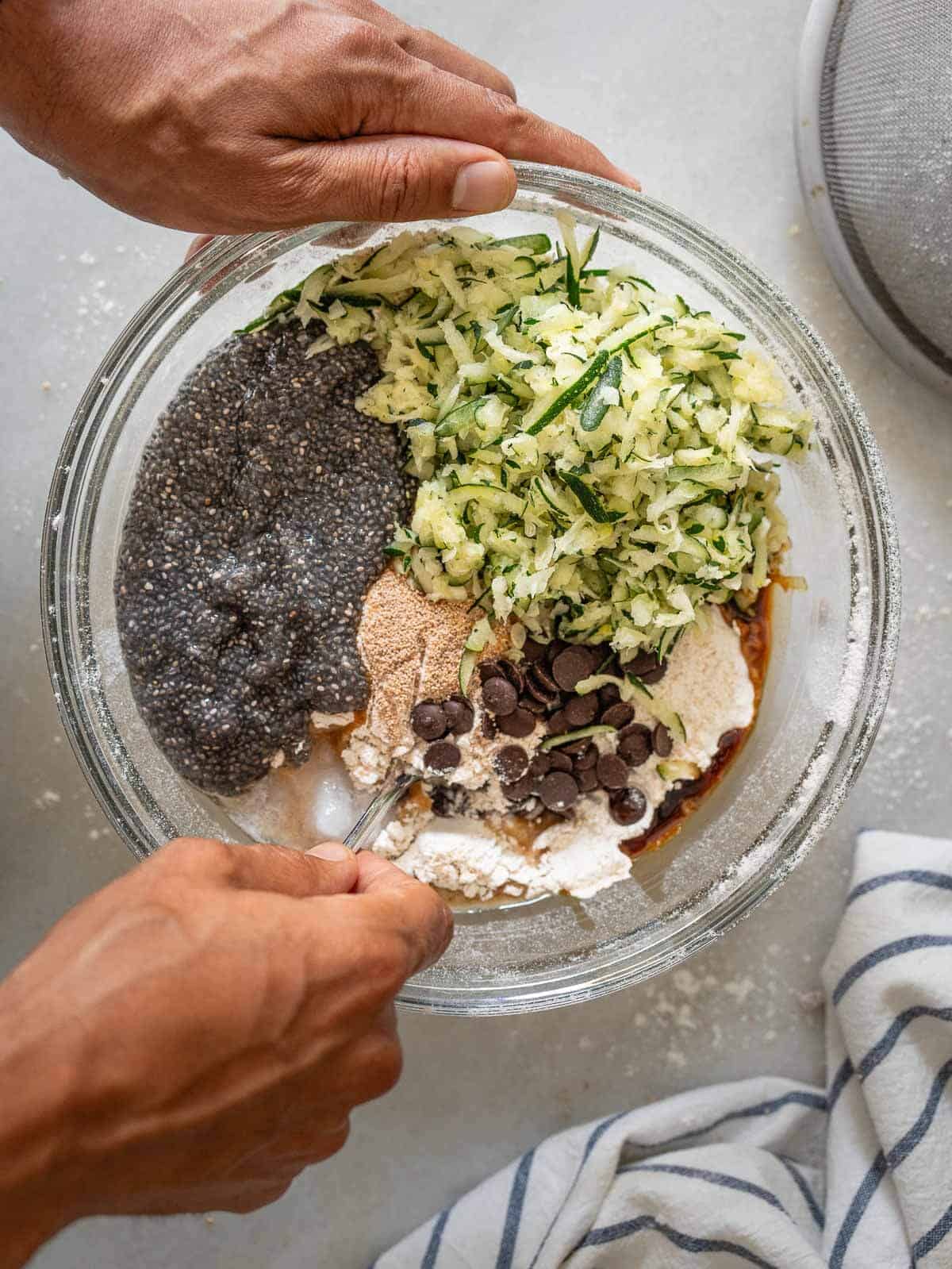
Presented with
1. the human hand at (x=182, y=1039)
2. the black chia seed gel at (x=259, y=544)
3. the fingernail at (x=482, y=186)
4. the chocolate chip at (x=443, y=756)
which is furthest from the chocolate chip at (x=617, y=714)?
the fingernail at (x=482, y=186)

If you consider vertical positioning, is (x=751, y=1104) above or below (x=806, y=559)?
below

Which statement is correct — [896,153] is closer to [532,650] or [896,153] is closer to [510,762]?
[532,650]

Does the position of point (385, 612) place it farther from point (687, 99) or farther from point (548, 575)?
point (687, 99)

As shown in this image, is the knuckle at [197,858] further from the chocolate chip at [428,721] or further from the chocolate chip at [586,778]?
the chocolate chip at [586,778]

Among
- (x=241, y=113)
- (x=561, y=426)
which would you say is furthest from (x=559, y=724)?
(x=241, y=113)

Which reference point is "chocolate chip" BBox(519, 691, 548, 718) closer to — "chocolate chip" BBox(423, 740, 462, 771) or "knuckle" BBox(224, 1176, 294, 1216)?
"chocolate chip" BBox(423, 740, 462, 771)

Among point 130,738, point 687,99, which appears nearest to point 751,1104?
point 130,738

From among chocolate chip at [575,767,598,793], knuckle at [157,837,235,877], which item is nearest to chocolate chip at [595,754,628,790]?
chocolate chip at [575,767,598,793]
